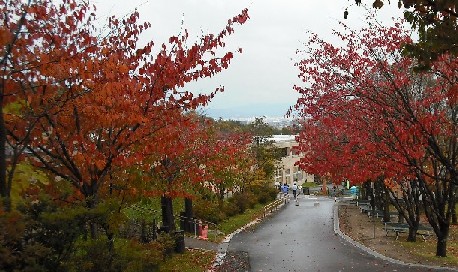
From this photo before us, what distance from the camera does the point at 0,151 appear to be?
18.4ft

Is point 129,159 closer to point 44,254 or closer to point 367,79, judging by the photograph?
point 44,254

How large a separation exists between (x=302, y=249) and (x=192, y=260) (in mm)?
4477

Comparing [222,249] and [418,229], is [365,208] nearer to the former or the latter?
[418,229]

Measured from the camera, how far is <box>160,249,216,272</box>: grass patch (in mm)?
13570

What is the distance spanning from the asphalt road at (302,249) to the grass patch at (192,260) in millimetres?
1349

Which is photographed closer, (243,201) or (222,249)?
(222,249)

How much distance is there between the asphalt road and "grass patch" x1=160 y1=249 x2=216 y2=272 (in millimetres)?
1349

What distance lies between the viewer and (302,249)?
56.5ft

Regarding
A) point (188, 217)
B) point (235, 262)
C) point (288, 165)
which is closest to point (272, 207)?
point (188, 217)

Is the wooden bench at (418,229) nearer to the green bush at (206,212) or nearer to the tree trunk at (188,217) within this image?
the tree trunk at (188,217)

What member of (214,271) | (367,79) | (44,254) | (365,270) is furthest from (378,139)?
(44,254)

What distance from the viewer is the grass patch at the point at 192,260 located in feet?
44.5

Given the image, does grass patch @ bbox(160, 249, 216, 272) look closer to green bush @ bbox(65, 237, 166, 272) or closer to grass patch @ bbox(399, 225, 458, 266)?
green bush @ bbox(65, 237, 166, 272)

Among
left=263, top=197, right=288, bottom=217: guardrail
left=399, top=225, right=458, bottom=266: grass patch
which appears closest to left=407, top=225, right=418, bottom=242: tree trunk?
left=399, top=225, right=458, bottom=266: grass patch
